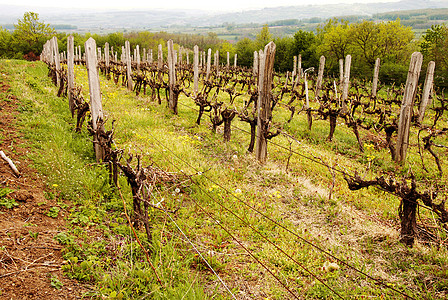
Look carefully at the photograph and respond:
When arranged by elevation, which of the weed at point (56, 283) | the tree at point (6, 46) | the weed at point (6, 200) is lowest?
the weed at point (56, 283)

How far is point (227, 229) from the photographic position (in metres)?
4.31

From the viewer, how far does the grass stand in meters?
3.21

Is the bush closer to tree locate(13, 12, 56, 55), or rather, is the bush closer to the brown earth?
the brown earth

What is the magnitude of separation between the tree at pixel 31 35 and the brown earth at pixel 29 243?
48256 mm

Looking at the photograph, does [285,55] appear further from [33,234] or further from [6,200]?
[33,234]

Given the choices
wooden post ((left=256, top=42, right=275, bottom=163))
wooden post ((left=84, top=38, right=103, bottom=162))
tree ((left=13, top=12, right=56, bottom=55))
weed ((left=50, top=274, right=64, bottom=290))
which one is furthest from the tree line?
weed ((left=50, top=274, right=64, bottom=290))

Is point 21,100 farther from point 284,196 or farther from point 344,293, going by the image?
point 344,293

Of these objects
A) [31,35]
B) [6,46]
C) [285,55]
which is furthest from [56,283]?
[6,46]

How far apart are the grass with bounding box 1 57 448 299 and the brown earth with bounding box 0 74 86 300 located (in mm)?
150

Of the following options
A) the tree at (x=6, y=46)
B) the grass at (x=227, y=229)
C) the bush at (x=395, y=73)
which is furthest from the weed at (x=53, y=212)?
the tree at (x=6, y=46)

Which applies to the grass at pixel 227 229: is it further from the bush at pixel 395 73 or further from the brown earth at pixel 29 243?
the bush at pixel 395 73

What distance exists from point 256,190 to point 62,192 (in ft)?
11.3

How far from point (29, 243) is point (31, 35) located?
51.7m

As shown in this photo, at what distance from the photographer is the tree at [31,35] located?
4244 cm
